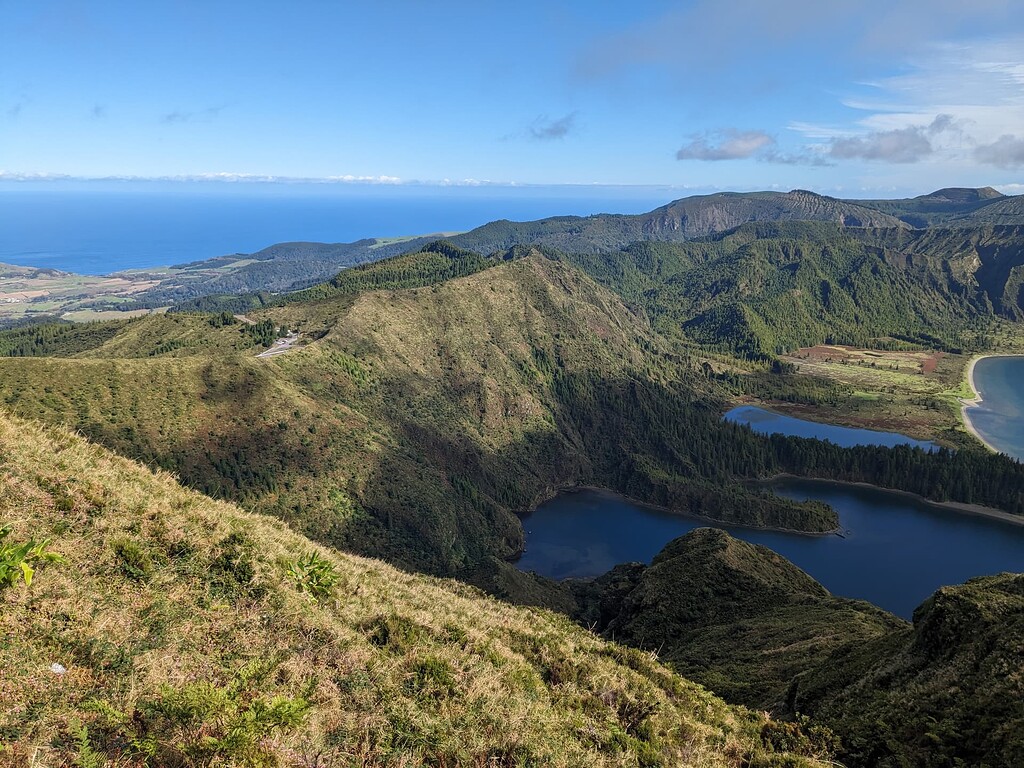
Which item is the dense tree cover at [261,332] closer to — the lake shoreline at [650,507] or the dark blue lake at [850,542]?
the lake shoreline at [650,507]

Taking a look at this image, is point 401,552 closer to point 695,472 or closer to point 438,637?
point 438,637

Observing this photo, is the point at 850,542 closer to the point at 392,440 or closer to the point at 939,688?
the point at 392,440

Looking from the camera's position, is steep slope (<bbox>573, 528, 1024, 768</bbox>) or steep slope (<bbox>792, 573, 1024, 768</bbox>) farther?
steep slope (<bbox>573, 528, 1024, 768</bbox>)

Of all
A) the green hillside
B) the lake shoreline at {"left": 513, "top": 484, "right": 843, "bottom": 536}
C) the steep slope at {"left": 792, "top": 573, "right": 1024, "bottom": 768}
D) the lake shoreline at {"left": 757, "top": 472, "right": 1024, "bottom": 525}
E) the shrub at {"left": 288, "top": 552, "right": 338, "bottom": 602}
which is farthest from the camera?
the lake shoreline at {"left": 757, "top": 472, "right": 1024, "bottom": 525}

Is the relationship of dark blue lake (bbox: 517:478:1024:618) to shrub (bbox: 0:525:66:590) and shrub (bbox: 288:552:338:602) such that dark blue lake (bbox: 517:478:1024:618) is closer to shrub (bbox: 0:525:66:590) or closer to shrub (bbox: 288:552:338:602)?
shrub (bbox: 288:552:338:602)

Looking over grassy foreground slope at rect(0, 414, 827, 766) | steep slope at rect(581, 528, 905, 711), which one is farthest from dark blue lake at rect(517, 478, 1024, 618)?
grassy foreground slope at rect(0, 414, 827, 766)

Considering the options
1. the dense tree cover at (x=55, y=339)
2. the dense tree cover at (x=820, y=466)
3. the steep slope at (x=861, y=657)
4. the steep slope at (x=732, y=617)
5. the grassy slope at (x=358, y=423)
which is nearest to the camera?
the steep slope at (x=861, y=657)

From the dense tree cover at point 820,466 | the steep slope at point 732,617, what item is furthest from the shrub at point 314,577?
the dense tree cover at point 820,466
